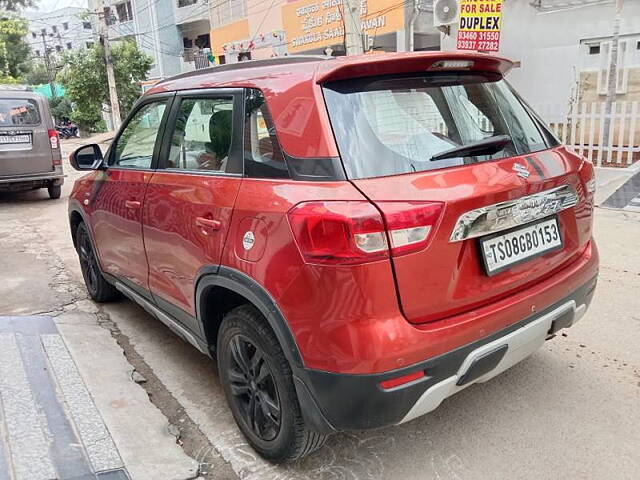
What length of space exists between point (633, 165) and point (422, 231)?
7.40 meters

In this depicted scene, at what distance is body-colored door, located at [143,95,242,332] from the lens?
2.47 meters

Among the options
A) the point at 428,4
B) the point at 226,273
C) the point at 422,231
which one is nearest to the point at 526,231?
the point at 422,231

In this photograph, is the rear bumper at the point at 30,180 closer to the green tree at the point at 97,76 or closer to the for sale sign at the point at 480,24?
the for sale sign at the point at 480,24

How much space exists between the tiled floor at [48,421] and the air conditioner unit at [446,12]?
9239mm

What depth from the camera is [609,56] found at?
972 cm

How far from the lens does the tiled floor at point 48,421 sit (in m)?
2.43

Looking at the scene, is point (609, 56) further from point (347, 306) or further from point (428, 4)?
point (347, 306)

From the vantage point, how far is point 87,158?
391cm

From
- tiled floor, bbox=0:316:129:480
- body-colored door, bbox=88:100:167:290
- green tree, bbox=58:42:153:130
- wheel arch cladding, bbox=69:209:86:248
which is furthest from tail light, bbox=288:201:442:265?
green tree, bbox=58:42:153:130

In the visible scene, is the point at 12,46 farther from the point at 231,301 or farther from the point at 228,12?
the point at 231,301

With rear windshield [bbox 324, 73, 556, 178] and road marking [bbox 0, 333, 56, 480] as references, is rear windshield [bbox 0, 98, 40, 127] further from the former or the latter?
rear windshield [bbox 324, 73, 556, 178]

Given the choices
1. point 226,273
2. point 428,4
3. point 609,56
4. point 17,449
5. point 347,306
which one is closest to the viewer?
point 347,306

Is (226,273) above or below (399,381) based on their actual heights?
above

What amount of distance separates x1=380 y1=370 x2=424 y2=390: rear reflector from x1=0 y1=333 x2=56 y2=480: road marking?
1.57 m
